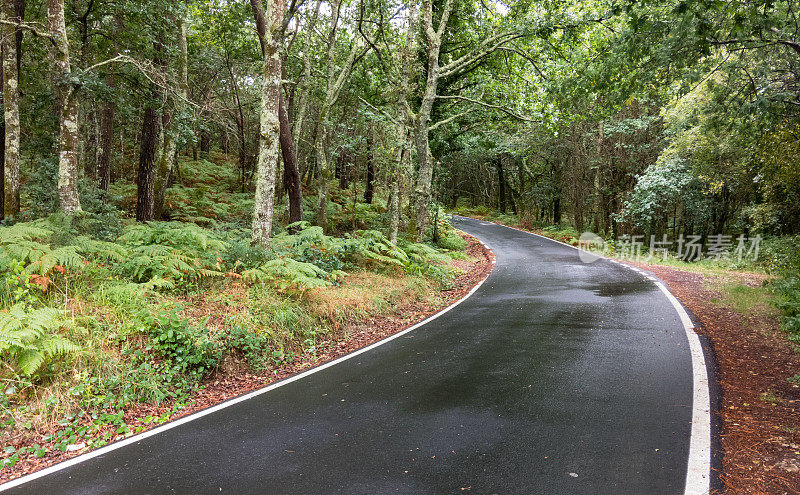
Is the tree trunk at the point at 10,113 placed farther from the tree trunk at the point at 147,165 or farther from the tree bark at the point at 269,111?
the tree bark at the point at 269,111

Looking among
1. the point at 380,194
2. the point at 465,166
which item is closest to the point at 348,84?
the point at 380,194

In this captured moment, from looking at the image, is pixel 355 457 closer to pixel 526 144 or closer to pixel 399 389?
pixel 399 389

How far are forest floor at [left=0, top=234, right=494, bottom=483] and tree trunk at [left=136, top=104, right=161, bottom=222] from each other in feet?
25.3

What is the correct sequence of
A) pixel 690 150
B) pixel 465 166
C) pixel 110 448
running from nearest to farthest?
pixel 110 448
pixel 690 150
pixel 465 166

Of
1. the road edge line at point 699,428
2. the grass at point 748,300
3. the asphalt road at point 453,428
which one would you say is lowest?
the asphalt road at point 453,428

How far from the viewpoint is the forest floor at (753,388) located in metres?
3.51

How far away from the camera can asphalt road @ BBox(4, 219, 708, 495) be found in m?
3.49

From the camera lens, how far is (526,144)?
27188 millimetres

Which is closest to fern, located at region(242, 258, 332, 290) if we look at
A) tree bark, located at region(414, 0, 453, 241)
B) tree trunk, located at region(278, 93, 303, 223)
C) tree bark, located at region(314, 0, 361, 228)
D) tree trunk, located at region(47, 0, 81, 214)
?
tree trunk, located at region(47, 0, 81, 214)

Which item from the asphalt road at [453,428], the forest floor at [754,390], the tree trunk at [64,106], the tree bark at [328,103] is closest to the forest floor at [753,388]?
the forest floor at [754,390]

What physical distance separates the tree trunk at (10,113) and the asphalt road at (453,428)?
9.37 metres

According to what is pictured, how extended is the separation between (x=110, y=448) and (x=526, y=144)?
88.4 ft

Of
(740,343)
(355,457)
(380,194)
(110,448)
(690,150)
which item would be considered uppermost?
(690,150)

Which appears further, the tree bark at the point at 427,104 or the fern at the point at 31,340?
the tree bark at the point at 427,104
